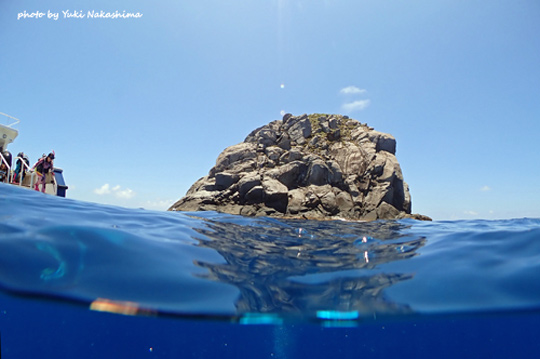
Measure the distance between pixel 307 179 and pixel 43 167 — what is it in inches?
1062

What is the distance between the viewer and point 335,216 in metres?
30.3

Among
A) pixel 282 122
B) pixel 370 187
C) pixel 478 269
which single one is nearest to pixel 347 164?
pixel 370 187

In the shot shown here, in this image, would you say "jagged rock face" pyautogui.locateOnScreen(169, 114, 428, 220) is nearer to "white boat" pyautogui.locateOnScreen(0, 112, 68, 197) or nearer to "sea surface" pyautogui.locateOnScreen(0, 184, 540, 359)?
"white boat" pyautogui.locateOnScreen(0, 112, 68, 197)

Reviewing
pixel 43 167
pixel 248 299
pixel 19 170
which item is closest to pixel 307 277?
pixel 248 299

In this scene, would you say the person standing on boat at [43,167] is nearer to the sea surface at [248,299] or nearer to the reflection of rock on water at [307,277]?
the sea surface at [248,299]

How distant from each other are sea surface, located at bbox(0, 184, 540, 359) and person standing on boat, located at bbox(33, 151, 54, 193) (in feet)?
40.8

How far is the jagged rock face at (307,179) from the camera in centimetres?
3019

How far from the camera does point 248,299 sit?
2.94 meters

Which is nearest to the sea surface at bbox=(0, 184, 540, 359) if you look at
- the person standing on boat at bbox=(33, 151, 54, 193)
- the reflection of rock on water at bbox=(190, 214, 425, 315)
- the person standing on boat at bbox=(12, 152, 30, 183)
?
the reflection of rock on water at bbox=(190, 214, 425, 315)

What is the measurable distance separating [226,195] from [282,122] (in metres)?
21.3

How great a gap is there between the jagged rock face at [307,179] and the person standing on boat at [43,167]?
16173mm

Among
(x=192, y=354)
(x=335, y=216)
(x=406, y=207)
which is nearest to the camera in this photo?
(x=192, y=354)

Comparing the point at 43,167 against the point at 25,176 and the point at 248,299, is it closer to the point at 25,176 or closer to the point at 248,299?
the point at 25,176

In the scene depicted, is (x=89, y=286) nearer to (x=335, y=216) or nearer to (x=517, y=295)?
(x=517, y=295)
